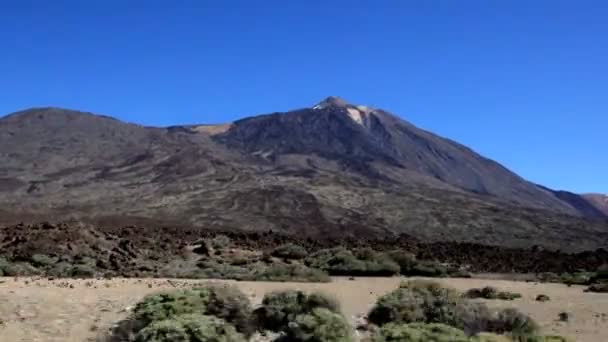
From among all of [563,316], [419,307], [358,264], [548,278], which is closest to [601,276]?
[548,278]

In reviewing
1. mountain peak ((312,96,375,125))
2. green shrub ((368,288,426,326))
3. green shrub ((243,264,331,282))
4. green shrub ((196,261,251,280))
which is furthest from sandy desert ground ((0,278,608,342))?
mountain peak ((312,96,375,125))

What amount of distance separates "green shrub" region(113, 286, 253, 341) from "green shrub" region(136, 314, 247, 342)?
3.11 feet

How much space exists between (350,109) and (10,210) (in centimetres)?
13343

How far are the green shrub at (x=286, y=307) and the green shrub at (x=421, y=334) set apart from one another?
10.5ft

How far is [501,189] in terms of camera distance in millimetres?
143625

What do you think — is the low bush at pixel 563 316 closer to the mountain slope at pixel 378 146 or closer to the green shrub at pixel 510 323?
the green shrub at pixel 510 323

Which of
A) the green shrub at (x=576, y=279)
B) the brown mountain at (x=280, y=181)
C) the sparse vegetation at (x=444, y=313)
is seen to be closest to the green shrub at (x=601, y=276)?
the green shrub at (x=576, y=279)

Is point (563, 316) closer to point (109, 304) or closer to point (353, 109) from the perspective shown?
point (109, 304)

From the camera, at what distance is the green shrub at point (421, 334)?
855 centimetres

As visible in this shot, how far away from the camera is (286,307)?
40.6 feet

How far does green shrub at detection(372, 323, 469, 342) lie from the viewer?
8555 millimetres

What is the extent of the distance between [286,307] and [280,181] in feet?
229

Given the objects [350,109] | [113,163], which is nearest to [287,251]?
[113,163]

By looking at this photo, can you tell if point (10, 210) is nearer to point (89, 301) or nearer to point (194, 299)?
point (89, 301)
